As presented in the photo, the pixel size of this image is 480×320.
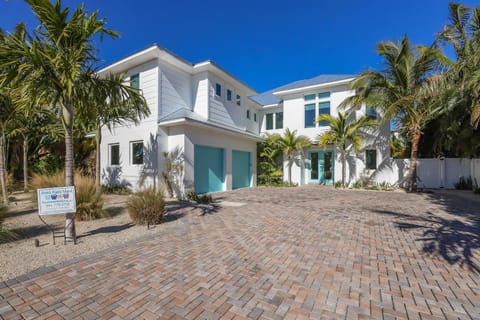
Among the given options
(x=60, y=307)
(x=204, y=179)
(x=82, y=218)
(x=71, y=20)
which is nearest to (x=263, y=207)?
(x=204, y=179)

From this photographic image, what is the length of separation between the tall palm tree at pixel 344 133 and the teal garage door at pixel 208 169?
6.80 metres

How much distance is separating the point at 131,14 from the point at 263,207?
32.4 ft

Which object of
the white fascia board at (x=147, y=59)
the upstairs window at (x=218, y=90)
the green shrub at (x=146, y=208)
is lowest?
the green shrub at (x=146, y=208)

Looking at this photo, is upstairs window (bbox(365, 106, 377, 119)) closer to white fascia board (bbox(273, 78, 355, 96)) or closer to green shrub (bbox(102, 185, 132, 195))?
white fascia board (bbox(273, 78, 355, 96))

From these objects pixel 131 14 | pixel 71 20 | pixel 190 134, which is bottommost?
pixel 190 134

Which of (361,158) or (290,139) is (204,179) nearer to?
(290,139)

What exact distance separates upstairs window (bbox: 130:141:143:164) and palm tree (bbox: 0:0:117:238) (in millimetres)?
7136

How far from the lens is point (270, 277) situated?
3244 millimetres

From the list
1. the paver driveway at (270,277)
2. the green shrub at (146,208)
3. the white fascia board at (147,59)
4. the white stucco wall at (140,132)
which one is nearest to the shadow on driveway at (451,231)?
the paver driveway at (270,277)

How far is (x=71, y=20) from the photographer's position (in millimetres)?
4301

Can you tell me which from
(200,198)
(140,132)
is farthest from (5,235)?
(140,132)

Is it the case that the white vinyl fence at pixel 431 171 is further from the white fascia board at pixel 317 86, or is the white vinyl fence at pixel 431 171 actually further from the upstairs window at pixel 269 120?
the upstairs window at pixel 269 120

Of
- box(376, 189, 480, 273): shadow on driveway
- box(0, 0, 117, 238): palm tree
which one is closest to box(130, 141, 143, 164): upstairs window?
box(0, 0, 117, 238): palm tree

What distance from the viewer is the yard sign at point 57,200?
445cm
